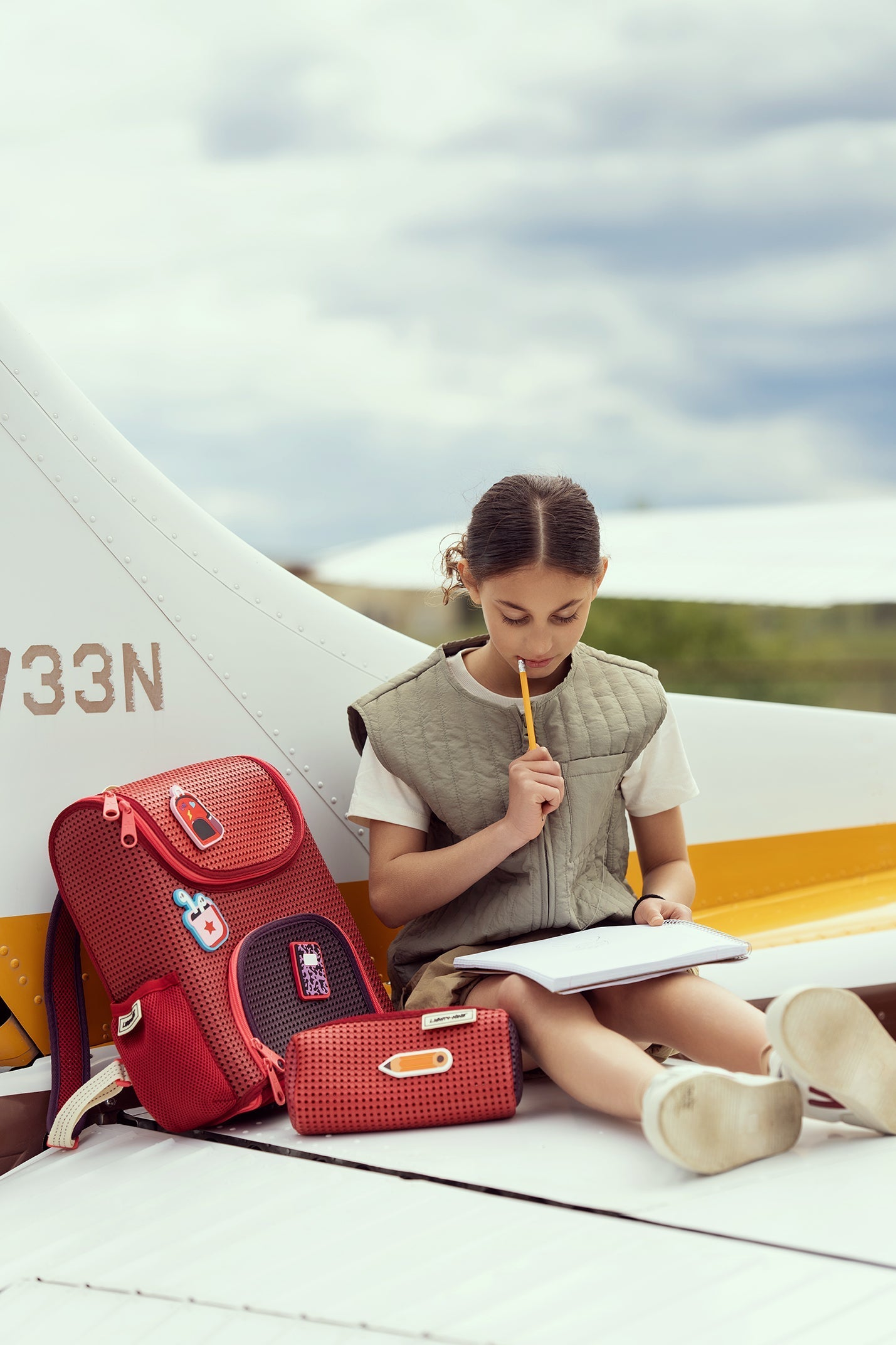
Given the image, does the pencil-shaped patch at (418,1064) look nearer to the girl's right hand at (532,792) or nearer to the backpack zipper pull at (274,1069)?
the backpack zipper pull at (274,1069)

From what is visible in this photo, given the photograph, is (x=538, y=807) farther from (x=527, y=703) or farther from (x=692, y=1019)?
(x=692, y=1019)

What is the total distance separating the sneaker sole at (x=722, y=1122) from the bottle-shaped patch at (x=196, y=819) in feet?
2.25

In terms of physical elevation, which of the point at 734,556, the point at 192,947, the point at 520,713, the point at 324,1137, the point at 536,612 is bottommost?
the point at 324,1137

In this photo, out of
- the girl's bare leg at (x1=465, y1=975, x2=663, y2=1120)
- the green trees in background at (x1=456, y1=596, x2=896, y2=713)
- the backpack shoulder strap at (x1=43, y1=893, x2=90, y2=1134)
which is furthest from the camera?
the green trees in background at (x1=456, y1=596, x2=896, y2=713)

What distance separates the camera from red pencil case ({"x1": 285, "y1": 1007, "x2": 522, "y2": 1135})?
51.4 inches

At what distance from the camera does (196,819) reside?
4.86 feet

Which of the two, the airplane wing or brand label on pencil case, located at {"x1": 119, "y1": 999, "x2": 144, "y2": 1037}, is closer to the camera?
brand label on pencil case, located at {"x1": 119, "y1": 999, "x2": 144, "y2": 1037}

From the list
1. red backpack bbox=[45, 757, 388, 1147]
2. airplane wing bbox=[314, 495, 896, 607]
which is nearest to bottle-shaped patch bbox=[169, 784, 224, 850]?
red backpack bbox=[45, 757, 388, 1147]

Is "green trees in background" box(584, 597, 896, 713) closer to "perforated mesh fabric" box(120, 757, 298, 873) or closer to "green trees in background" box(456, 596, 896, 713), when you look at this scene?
"green trees in background" box(456, 596, 896, 713)

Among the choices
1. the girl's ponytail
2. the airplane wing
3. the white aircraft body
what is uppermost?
the airplane wing

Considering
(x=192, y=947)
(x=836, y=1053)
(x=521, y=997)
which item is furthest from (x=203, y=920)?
(x=836, y=1053)

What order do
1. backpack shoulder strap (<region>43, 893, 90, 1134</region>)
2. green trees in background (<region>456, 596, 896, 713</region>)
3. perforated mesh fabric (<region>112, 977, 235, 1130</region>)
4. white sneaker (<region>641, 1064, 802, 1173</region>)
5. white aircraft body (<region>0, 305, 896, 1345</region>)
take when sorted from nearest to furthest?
1. white aircraft body (<region>0, 305, 896, 1345</region>)
2. white sneaker (<region>641, 1064, 802, 1173</region>)
3. perforated mesh fabric (<region>112, 977, 235, 1130</region>)
4. backpack shoulder strap (<region>43, 893, 90, 1134</region>)
5. green trees in background (<region>456, 596, 896, 713</region>)

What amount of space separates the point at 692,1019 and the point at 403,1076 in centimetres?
36

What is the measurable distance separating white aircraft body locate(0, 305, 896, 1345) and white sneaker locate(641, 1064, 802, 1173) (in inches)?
0.9
